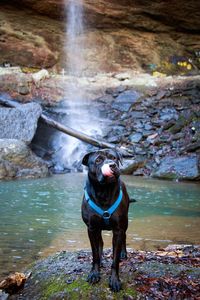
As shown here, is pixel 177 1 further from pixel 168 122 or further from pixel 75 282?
pixel 75 282

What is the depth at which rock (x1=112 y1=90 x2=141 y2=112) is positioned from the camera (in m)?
18.2

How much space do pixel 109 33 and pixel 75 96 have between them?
5.37 m

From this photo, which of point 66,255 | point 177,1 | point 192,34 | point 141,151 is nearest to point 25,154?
point 141,151

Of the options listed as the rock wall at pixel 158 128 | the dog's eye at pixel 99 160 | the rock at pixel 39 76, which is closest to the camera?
the dog's eye at pixel 99 160

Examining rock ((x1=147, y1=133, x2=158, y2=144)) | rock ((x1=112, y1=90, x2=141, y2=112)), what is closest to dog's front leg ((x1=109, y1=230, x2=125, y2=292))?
rock ((x1=147, y1=133, x2=158, y2=144))

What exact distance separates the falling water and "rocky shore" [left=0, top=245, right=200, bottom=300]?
10.6 metres

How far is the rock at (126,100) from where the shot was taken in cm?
1816

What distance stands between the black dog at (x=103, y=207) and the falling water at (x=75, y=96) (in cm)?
1113

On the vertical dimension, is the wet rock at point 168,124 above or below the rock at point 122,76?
below

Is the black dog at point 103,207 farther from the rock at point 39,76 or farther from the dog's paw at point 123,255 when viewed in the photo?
the rock at point 39,76

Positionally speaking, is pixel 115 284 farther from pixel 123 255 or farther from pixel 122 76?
pixel 122 76

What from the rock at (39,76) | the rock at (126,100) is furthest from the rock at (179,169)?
the rock at (39,76)

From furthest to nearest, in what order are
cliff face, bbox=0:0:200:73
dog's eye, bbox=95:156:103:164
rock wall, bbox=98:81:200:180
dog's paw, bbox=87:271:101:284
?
cliff face, bbox=0:0:200:73
rock wall, bbox=98:81:200:180
dog's paw, bbox=87:271:101:284
dog's eye, bbox=95:156:103:164

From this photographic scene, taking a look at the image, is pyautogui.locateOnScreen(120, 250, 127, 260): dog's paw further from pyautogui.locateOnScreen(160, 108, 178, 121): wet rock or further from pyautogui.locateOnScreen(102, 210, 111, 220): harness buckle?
pyautogui.locateOnScreen(160, 108, 178, 121): wet rock
